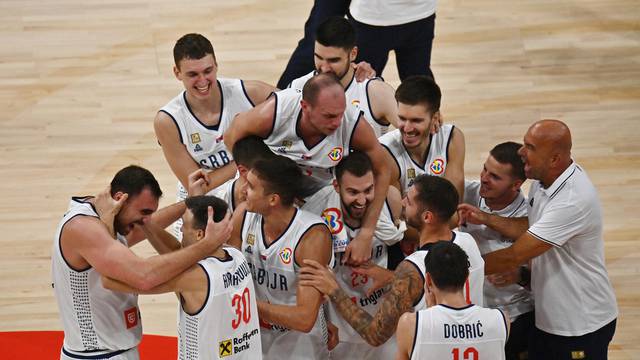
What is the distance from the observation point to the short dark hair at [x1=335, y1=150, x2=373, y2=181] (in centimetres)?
498

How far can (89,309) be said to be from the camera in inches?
187

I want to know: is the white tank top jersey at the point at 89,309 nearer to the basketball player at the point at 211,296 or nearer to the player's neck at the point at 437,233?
the basketball player at the point at 211,296

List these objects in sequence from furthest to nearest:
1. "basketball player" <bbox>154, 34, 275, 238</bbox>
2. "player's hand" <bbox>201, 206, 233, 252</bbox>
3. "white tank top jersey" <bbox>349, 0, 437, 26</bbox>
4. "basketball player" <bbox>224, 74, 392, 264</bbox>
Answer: "white tank top jersey" <bbox>349, 0, 437, 26</bbox>
"basketball player" <bbox>154, 34, 275, 238</bbox>
"basketball player" <bbox>224, 74, 392, 264</bbox>
"player's hand" <bbox>201, 206, 233, 252</bbox>

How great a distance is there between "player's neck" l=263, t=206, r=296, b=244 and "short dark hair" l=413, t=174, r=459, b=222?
2.06 ft

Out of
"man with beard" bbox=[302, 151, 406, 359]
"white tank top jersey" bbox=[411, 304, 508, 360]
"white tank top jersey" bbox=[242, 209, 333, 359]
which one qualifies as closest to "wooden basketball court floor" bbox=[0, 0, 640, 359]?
"white tank top jersey" bbox=[242, 209, 333, 359]

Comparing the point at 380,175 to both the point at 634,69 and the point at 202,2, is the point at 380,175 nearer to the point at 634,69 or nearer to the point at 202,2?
the point at 634,69

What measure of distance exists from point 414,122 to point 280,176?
85cm

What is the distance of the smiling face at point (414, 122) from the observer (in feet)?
17.1

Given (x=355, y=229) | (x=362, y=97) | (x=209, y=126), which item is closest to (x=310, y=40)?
(x=362, y=97)

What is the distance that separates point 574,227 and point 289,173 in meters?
1.40

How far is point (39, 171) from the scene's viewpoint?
7.88 meters

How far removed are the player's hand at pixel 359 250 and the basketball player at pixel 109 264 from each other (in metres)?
0.79

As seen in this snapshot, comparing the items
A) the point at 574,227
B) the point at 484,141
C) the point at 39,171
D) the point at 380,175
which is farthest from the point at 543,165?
the point at 39,171

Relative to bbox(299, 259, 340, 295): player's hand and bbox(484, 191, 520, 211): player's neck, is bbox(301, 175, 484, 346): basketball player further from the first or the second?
bbox(484, 191, 520, 211): player's neck
